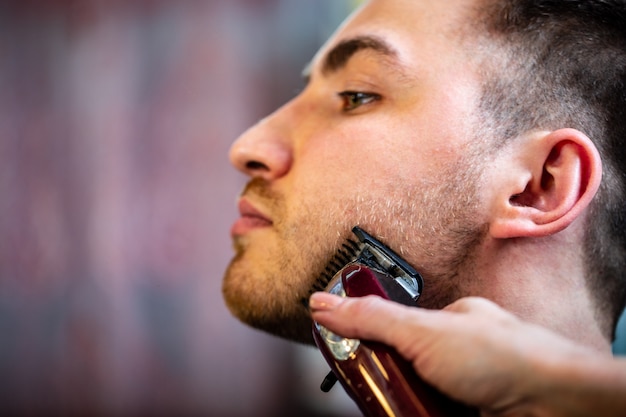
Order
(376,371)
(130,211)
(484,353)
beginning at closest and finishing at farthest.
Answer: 1. (484,353)
2. (376,371)
3. (130,211)

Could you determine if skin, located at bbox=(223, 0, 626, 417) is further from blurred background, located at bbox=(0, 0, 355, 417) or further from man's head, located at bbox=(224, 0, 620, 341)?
blurred background, located at bbox=(0, 0, 355, 417)

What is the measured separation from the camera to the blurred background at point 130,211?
6.97ft

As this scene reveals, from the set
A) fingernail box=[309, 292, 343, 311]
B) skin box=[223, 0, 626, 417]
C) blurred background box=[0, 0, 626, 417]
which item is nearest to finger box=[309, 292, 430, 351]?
fingernail box=[309, 292, 343, 311]

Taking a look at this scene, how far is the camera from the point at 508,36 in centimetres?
103

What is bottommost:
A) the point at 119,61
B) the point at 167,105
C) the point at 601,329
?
the point at 601,329

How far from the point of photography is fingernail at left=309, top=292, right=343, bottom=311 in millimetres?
698

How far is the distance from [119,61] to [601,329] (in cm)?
181

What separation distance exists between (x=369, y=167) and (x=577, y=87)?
0.36 metres

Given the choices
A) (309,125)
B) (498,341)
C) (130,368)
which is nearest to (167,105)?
(130,368)

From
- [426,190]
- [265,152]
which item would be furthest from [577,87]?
[265,152]

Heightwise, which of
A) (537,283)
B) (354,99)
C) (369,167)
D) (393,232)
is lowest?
(537,283)

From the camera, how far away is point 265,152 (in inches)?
42.7

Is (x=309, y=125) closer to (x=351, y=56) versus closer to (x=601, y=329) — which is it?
(x=351, y=56)

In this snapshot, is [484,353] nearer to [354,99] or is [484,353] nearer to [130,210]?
[354,99]
